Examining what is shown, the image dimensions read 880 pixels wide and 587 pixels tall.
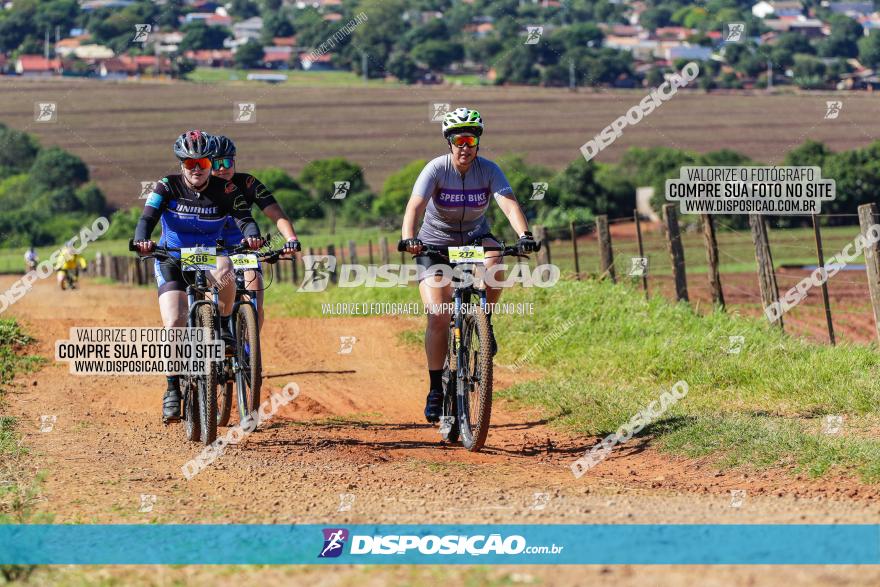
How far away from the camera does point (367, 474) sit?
24.0 feet

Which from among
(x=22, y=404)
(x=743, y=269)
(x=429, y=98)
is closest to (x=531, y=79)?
(x=429, y=98)

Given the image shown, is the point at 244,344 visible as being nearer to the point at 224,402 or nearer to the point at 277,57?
the point at 224,402

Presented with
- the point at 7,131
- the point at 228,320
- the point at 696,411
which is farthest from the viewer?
the point at 7,131

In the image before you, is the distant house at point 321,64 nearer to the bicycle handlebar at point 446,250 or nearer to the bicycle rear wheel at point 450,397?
the bicycle rear wheel at point 450,397

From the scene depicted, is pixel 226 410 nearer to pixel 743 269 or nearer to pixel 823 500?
pixel 823 500

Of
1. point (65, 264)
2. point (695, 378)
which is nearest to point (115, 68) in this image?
point (65, 264)

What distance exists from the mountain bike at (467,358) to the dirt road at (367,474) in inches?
7.9

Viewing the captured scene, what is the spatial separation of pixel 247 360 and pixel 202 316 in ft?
1.46

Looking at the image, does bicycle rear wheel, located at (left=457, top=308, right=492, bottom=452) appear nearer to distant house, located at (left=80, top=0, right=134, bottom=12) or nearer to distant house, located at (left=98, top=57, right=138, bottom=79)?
distant house, located at (left=98, top=57, right=138, bottom=79)

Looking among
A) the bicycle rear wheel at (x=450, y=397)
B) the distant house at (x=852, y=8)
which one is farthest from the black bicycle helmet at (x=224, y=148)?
the distant house at (x=852, y=8)

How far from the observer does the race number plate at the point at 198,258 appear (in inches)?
328

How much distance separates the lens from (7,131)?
75.5m

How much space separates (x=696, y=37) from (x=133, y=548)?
4156 inches

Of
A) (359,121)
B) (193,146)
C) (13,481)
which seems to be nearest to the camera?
(13,481)
